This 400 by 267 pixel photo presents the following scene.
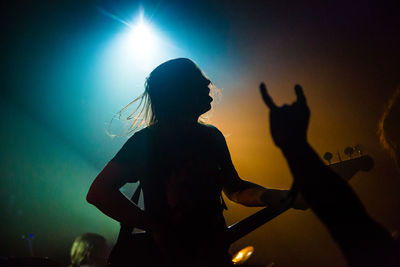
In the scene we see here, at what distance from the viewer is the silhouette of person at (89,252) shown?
4945mm

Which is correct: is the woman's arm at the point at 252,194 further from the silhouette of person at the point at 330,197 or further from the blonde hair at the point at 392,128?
the blonde hair at the point at 392,128

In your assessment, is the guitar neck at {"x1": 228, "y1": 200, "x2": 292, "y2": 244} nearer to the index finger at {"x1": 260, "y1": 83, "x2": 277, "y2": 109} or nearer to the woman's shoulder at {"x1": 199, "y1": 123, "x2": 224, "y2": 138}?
the woman's shoulder at {"x1": 199, "y1": 123, "x2": 224, "y2": 138}

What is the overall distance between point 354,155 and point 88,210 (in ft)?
24.9

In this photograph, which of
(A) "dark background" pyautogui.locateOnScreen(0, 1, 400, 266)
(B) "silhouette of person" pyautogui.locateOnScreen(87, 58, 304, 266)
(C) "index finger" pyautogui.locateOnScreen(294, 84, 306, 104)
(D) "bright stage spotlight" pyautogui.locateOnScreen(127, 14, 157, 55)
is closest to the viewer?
(C) "index finger" pyautogui.locateOnScreen(294, 84, 306, 104)

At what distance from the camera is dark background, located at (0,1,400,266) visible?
415 cm

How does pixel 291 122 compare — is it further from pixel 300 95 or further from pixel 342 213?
pixel 342 213

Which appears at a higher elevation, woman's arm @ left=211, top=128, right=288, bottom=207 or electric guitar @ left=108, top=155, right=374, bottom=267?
woman's arm @ left=211, top=128, right=288, bottom=207

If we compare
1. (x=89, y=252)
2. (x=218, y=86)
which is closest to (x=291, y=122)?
(x=218, y=86)

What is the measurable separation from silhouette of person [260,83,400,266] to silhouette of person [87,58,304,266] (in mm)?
563

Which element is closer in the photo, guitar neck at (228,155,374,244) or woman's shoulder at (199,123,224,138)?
guitar neck at (228,155,374,244)

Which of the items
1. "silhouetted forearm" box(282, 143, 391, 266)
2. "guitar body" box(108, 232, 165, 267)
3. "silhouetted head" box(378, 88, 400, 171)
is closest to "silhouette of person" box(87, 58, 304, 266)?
"guitar body" box(108, 232, 165, 267)

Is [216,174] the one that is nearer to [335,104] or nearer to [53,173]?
[335,104]

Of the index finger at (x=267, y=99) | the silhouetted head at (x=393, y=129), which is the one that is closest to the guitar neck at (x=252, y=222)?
the index finger at (x=267, y=99)

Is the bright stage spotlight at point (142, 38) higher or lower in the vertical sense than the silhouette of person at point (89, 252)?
higher
